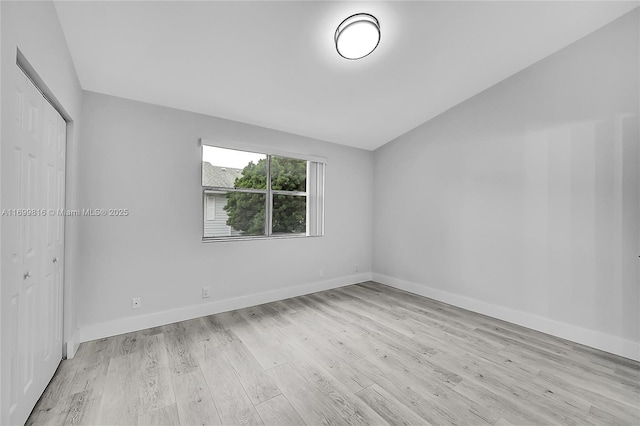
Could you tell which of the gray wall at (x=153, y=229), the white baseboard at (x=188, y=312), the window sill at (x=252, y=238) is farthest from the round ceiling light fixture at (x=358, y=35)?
the white baseboard at (x=188, y=312)

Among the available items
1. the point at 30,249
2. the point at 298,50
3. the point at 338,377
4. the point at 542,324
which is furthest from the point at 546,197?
the point at 30,249

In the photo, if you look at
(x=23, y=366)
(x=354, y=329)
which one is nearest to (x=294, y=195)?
(x=354, y=329)

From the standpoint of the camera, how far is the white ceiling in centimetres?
193

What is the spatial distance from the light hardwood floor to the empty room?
2 centimetres

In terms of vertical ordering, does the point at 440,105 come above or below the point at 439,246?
above

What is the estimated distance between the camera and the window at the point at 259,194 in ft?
10.5

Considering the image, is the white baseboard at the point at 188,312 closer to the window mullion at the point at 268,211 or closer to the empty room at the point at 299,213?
the empty room at the point at 299,213

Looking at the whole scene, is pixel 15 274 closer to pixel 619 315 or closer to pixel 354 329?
pixel 354 329

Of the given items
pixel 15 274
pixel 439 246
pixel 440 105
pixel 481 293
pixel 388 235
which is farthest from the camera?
pixel 388 235

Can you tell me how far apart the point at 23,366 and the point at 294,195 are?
118 inches

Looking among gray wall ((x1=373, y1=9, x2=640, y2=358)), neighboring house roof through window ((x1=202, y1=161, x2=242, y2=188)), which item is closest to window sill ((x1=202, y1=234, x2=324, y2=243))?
neighboring house roof through window ((x1=202, y1=161, x2=242, y2=188))

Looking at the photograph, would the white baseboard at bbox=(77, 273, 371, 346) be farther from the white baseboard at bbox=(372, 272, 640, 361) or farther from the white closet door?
the white baseboard at bbox=(372, 272, 640, 361)

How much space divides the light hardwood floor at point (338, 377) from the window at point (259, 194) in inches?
46.4

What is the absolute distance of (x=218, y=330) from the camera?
2.73 metres
